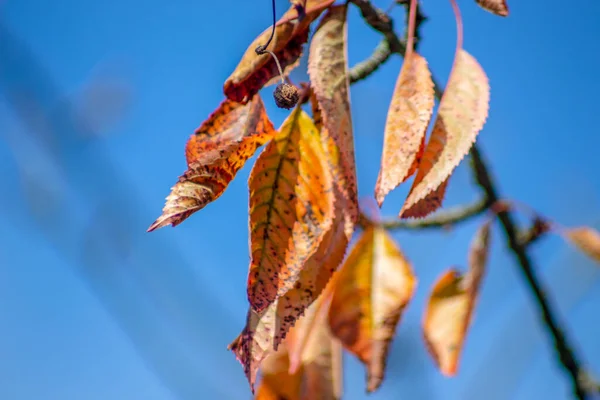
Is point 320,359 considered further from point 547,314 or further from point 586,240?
point 586,240

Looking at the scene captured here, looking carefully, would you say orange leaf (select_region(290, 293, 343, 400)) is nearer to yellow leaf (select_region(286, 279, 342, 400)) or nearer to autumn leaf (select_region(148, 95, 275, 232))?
yellow leaf (select_region(286, 279, 342, 400))

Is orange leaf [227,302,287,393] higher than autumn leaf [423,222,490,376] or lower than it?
higher

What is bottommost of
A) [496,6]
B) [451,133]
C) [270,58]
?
[451,133]

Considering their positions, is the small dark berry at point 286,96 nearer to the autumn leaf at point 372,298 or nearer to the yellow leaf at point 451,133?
the yellow leaf at point 451,133

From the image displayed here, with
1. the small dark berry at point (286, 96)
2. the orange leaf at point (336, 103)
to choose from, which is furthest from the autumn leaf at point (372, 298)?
the small dark berry at point (286, 96)

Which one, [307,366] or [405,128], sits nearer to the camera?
[405,128]

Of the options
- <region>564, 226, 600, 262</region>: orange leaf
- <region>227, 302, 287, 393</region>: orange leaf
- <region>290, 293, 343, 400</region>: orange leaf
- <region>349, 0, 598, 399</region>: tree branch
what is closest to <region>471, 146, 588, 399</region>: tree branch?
<region>349, 0, 598, 399</region>: tree branch

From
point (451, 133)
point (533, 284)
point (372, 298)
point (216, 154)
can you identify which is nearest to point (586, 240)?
point (533, 284)
